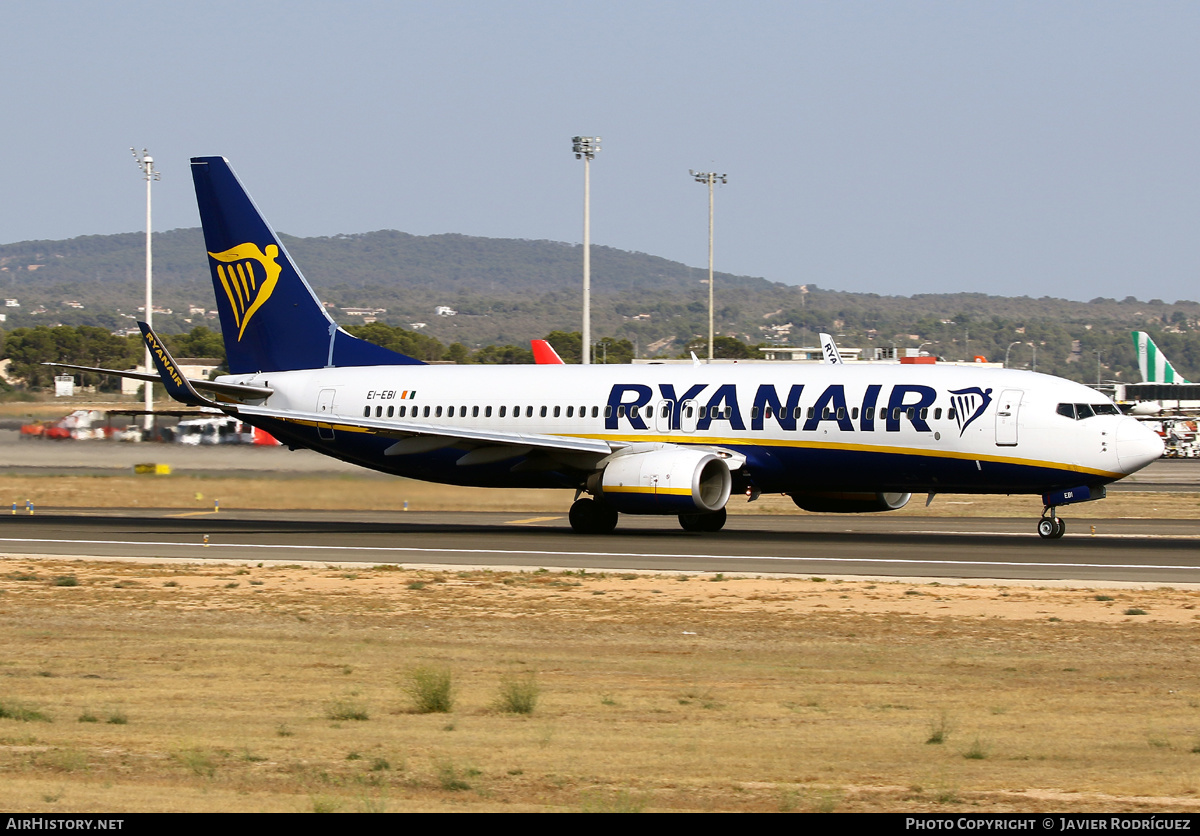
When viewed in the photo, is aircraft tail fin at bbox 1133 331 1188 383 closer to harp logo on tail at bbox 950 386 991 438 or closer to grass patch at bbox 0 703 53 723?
harp logo on tail at bbox 950 386 991 438

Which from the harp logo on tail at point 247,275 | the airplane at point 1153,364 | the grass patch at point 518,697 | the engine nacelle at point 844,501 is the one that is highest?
the airplane at point 1153,364

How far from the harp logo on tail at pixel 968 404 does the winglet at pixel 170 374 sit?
691 inches

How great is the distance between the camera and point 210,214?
3972 centimetres

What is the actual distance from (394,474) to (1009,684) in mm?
25090

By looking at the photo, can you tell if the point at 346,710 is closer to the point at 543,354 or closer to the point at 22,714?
the point at 22,714

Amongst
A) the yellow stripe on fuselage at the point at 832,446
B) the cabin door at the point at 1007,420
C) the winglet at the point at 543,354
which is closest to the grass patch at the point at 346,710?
the yellow stripe on fuselage at the point at 832,446

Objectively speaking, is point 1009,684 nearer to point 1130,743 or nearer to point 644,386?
point 1130,743

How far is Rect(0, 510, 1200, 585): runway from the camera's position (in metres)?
26.5

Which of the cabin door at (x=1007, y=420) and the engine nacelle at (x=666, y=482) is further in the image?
the engine nacelle at (x=666, y=482)

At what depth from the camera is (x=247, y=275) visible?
39656mm

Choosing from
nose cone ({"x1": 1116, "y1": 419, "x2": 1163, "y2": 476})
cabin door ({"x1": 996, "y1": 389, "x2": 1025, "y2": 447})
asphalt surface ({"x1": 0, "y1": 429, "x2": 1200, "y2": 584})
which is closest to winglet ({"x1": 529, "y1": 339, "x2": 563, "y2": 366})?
asphalt surface ({"x1": 0, "y1": 429, "x2": 1200, "y2": 584})

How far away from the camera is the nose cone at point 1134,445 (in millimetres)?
30219

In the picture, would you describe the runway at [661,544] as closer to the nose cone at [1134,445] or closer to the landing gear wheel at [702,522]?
the landing gear wheel at [702,522]
